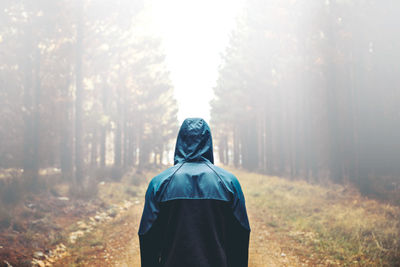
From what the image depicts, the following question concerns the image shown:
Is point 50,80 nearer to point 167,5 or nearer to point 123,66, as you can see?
point 123,66

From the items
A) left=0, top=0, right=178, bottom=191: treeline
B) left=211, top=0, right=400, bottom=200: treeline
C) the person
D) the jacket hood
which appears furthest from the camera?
left=0, top=0, right=178, bottom=191: treeline

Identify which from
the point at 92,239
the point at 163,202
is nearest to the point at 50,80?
the point at 92,239

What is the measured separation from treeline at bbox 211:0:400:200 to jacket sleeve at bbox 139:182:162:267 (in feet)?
29.4

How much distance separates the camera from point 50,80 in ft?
53.3

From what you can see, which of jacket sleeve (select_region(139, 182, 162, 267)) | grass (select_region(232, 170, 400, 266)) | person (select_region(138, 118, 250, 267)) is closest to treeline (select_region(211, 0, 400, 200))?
grass (select_region(232, 170, 400, 266))

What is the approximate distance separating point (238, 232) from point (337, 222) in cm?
654

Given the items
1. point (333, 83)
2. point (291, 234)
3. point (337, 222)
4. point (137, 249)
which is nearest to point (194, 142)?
point (137, 249)

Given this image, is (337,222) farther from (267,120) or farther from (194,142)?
(267,120)

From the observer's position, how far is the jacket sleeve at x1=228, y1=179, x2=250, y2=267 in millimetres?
2791

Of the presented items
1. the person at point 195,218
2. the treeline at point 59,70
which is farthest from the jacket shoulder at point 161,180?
the treeline at point 59,70

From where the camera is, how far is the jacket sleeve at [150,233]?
9.06 ft

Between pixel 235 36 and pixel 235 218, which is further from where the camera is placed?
pixel 235 36

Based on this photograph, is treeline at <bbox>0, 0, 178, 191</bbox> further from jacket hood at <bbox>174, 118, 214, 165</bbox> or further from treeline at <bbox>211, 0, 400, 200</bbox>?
jacket hood at <bbox>174, 118, 214, 165</bbox>

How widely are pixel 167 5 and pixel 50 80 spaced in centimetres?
1004
